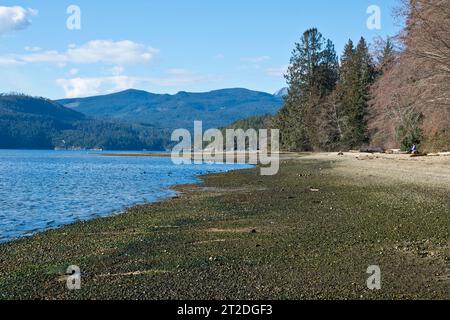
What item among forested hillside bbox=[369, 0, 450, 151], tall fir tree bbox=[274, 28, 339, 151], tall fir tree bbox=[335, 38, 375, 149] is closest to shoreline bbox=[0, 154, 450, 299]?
forested hillside bbox=[369, 0, 450, 151]

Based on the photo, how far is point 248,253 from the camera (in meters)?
10.9

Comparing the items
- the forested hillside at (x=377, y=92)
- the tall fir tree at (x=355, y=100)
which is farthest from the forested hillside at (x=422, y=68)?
the tall fir tree at (x=355, y=100)

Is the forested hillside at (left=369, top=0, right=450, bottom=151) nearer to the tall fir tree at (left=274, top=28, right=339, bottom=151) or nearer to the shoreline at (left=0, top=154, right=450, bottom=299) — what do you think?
the shoreline at (left=0, top=154, right=450, bottom=299)

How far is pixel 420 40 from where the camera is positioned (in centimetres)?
2497

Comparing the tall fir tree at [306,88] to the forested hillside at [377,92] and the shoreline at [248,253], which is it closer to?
the forested hillside at [377,92]

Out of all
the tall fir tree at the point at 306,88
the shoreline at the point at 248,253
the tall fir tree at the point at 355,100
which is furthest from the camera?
the tall fir tree at the point at 306,88

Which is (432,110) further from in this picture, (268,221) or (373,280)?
(373,280)

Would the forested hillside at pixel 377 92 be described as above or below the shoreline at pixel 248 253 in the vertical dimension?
above

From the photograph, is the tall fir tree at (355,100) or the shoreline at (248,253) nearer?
the shoreline at (248,253)

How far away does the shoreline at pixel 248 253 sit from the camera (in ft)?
27.0

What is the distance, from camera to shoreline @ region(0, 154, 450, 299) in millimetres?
8219

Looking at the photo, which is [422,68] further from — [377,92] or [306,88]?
[306,88]

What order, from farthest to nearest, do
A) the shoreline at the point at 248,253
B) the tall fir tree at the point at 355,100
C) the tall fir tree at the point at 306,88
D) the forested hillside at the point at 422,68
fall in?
the tall fir tree at the point at 306,88, the tall fir tree at the point at 355,100, the forested hillside at the point at 422,68, the shoreline at the point at 248,253

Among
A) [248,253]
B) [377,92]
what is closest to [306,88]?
[377,92]
